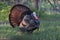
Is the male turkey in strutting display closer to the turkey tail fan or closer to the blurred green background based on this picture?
the turkey tail fan

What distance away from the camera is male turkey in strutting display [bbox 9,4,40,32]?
6.85 m

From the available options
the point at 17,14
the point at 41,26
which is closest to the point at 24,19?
the point at 17,14

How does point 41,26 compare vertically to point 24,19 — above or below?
below

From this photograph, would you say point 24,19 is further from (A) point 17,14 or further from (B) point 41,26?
(B) point 41,26

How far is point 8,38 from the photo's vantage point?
6.14 metres

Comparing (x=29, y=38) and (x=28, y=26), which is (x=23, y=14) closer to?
(x=28, y=26)

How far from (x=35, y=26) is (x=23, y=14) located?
3.22ft

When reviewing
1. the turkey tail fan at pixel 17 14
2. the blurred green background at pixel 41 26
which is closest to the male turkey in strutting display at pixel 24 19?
the turkey tail fan at pixel 17 14

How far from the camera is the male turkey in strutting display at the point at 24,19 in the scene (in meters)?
6.85

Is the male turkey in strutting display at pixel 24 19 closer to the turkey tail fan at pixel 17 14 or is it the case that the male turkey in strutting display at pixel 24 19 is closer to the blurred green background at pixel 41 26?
the turkey tail fan at pixel 17 14

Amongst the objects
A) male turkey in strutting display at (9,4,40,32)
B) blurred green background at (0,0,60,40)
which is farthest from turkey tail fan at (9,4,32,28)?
blurred green background at (0,0,60,40)

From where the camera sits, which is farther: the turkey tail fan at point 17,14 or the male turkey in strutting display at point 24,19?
the turkey tail fan at point 17,14

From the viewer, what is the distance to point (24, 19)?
702 cm

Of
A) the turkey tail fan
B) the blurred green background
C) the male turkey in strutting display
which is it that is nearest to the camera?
the blurred green background
